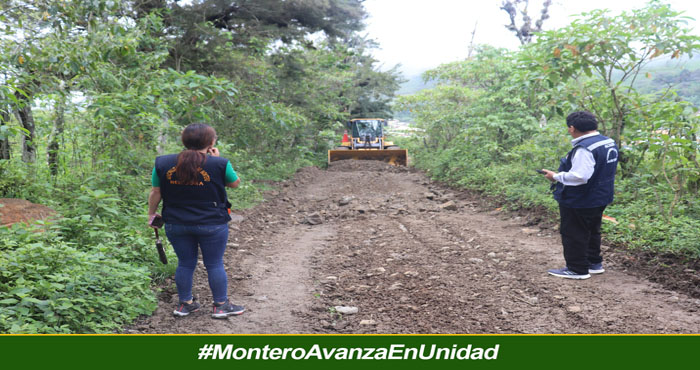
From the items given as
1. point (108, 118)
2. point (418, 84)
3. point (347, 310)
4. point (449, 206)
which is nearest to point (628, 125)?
point (449, 206)

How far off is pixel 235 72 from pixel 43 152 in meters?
5.45

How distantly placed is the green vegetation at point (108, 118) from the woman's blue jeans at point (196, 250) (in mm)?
381

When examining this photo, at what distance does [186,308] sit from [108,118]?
3.23 meters

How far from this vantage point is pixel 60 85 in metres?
6.55

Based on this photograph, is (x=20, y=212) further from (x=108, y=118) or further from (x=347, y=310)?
(x=347, y=310)

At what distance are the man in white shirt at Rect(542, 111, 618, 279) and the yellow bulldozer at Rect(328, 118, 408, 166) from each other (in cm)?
1639

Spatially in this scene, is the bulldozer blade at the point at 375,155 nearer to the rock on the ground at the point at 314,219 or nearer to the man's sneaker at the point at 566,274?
the rock on the ground at the point at 314,219

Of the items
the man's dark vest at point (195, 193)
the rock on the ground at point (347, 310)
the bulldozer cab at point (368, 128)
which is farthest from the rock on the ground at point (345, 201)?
the bulldozer cab at point (368, 128)

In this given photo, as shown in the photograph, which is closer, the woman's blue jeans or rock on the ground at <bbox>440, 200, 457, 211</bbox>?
the woman's blue jeans

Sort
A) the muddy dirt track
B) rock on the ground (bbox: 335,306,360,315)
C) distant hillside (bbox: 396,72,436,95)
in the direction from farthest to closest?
distant hillside (bbox: 396,72,436,95) → rock on the ground (bbox: 335,306,360,315) → the muddy dirt track

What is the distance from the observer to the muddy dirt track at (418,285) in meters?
3.83

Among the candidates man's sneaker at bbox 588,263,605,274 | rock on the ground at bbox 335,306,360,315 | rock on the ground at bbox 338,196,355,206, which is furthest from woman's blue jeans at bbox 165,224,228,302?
rock on the ground at bbox 338,196,355,206

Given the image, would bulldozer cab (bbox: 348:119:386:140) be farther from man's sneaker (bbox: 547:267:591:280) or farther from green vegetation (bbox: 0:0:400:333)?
man's sneaker (bbox: 547:267:591:280)

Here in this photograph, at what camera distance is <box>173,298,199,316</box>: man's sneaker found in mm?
4025
